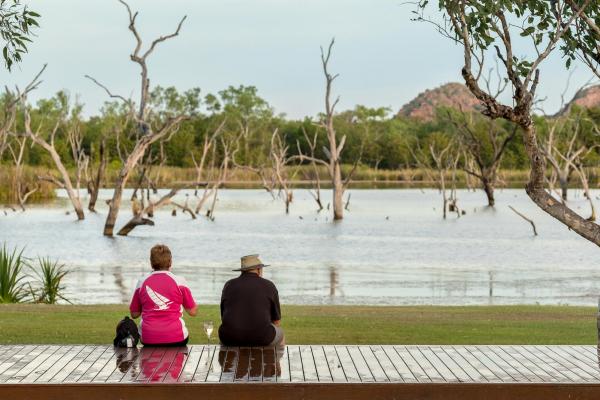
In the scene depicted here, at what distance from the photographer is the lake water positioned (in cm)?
2242

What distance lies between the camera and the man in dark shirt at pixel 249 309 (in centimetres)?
851

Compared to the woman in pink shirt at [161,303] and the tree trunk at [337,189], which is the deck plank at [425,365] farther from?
the tree trunk at [337,189]

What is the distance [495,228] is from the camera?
47656 mm

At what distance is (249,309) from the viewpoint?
8531mm

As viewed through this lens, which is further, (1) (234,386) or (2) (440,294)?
(2) (440,294)

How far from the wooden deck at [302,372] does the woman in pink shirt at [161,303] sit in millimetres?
122

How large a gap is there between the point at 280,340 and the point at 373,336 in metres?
4.00

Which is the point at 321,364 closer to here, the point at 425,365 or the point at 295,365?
the point at 295,365

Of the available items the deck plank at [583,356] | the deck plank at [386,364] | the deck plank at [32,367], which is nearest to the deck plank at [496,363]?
the deck plank at [583,356]

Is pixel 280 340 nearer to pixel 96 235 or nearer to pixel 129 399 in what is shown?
pixel 129 399

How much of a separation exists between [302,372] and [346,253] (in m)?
27.2

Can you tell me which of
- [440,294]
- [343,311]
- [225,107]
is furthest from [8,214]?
[225,107]

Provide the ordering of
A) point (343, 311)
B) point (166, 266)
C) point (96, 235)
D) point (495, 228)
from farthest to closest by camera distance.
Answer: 1. point (495, 228)
2. point (96, 235)
3. point (343, 311)
4. point (166, 266)

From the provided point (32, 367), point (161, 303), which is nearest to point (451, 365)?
point (161, 303)
